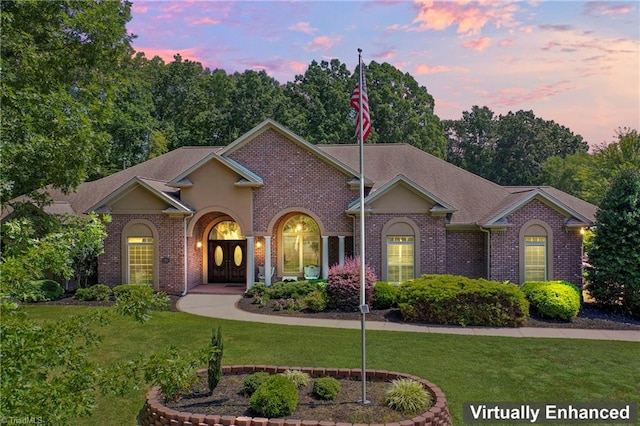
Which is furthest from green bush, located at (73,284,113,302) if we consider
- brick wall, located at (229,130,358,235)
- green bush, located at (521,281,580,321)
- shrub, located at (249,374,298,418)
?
green bush, located at (521,281,580,321)

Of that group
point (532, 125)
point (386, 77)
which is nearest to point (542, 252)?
point (386, 77)

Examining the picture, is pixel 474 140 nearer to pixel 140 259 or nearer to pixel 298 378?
pixel 140 259

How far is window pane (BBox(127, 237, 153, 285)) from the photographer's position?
21.5m

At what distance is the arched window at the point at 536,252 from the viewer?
19547 millimetres

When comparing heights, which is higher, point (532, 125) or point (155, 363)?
point (532, 125)

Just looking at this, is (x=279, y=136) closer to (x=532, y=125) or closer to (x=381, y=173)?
(x=381, y=173)

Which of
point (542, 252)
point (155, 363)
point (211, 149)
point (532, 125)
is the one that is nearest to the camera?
point (155, 363)

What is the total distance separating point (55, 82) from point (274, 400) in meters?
10.9

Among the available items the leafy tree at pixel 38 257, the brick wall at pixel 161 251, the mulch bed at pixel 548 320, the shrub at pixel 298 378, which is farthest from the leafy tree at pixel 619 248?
the leafy tree at pixel 38 257

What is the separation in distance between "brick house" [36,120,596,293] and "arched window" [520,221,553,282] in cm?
4

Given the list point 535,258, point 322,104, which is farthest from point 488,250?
point 322,104

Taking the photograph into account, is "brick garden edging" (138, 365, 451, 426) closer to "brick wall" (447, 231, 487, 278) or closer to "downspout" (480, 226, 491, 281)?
"downspout" (480, 226, 491, 281)

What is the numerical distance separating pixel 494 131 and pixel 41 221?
67.5 metres

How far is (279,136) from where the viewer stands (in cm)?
2236
